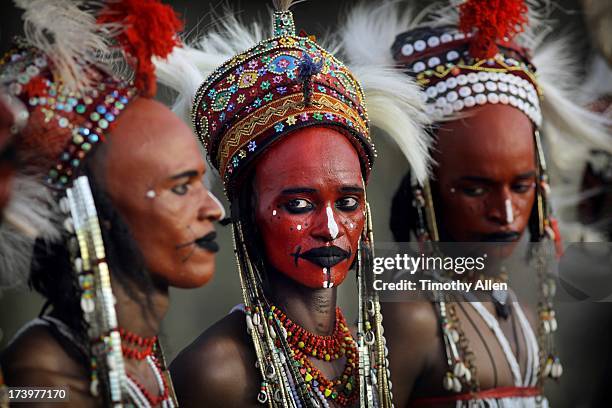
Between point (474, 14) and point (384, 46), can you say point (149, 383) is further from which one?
point (474, 14)

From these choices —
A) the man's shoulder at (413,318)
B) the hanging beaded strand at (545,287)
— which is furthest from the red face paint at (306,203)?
the hanging beaded strand at (545,287)

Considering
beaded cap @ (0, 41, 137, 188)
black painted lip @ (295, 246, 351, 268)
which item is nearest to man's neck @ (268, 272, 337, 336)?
black painted lip @ (295, 246, 351, 268)

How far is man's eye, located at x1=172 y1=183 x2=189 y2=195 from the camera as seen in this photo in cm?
240

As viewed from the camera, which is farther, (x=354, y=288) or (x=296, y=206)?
(x=354, y=288)

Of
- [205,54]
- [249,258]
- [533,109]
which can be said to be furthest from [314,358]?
[533,109]

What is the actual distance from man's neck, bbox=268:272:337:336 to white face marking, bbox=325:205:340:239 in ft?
0.73

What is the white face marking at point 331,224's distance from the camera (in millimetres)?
2533

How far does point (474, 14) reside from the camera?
2955 mm

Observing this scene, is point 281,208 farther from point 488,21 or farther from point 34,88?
point 488,21

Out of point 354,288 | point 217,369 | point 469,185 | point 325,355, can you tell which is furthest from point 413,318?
point 217,369

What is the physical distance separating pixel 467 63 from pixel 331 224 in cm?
88

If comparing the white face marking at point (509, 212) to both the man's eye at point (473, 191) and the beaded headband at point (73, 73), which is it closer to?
Answer: the man's eye at point (473, 191)

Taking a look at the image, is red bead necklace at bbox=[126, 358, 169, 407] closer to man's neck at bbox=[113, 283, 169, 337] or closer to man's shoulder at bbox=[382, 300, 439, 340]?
man's neck at bbox=[113, 283, 169, 337]

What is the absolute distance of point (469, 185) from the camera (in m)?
3.00
